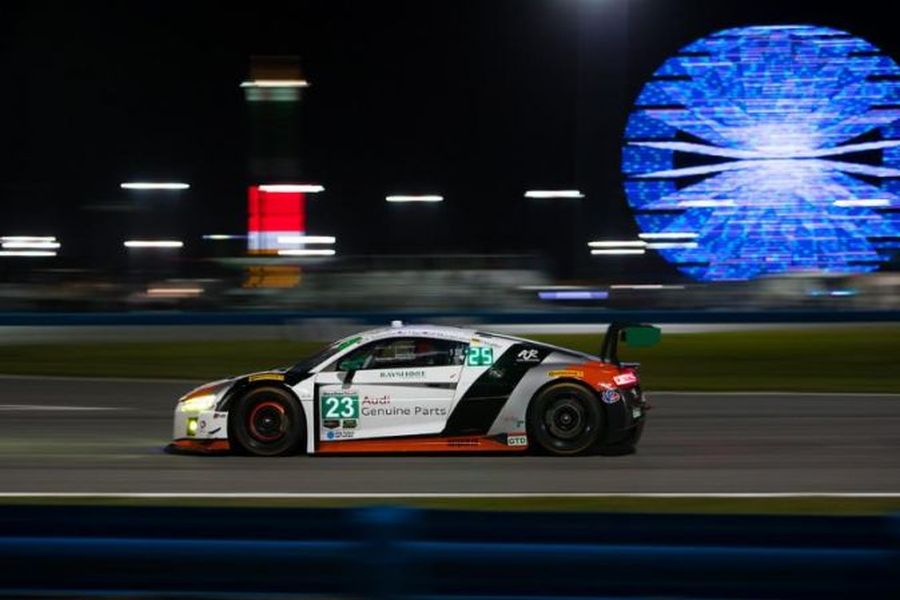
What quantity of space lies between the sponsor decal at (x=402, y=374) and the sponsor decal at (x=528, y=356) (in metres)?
0.74

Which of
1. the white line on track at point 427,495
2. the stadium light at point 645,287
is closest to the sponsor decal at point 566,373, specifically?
the white line on track at point 427,495

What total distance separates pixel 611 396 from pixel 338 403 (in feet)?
6.76

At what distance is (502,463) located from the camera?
10109 millimetres

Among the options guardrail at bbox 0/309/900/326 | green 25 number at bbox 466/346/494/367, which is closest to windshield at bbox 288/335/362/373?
green 25 number at bbox 466/346/494/367

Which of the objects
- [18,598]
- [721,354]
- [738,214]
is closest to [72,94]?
[738,214]

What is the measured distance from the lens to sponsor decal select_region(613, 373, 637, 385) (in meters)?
10.4

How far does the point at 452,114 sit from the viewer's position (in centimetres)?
7956

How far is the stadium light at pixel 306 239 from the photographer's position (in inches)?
1638

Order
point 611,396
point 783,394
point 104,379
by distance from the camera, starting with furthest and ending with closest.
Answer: point 104,379
point 783,394
point 611,396

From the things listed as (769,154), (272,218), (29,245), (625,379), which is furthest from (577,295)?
(769,154)

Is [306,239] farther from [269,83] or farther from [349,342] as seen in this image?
[349,342]

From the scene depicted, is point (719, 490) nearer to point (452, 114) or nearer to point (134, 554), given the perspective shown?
point (134, 554)

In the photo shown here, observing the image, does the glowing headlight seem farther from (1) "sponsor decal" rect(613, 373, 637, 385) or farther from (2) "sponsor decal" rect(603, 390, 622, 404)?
Result: (1) "sponsor decal" rect(613, 373, 637, 385)

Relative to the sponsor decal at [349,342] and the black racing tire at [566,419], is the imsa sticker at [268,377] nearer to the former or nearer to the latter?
the sponsor decal at [349,342]
